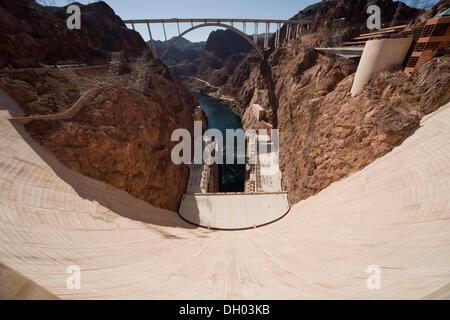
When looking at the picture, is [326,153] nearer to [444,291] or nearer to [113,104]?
[444,291]

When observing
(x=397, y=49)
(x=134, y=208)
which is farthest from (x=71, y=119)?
(x=397, y=49)

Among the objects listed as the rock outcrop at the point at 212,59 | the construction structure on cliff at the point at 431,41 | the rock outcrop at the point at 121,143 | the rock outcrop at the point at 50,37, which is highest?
the rock outcrop at the point at 212,59

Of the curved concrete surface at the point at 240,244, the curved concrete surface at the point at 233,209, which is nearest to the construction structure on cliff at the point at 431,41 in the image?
the curved concrete surface at the point at 240,244

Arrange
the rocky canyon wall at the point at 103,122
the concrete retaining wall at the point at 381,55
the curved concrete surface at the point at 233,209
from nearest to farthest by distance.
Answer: the rocky canyon wall at the point at 103,122 < the concrete retaining wall at the point at 381,55 < the curved concrete surface at the point at 233,209

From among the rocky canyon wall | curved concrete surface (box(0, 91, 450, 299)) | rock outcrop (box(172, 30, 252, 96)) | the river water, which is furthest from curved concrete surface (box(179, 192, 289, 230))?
rock outcrop (box(172, 30, 252, 96))

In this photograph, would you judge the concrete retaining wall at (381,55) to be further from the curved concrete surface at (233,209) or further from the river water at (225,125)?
the river water at (225,125)

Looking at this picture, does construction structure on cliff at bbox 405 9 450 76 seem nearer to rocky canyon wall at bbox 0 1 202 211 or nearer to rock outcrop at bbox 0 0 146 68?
rocky canyon wall at bbox 0 1 202 211

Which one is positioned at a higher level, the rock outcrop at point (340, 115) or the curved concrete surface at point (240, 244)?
the rock outcrop at point (340, 115)
